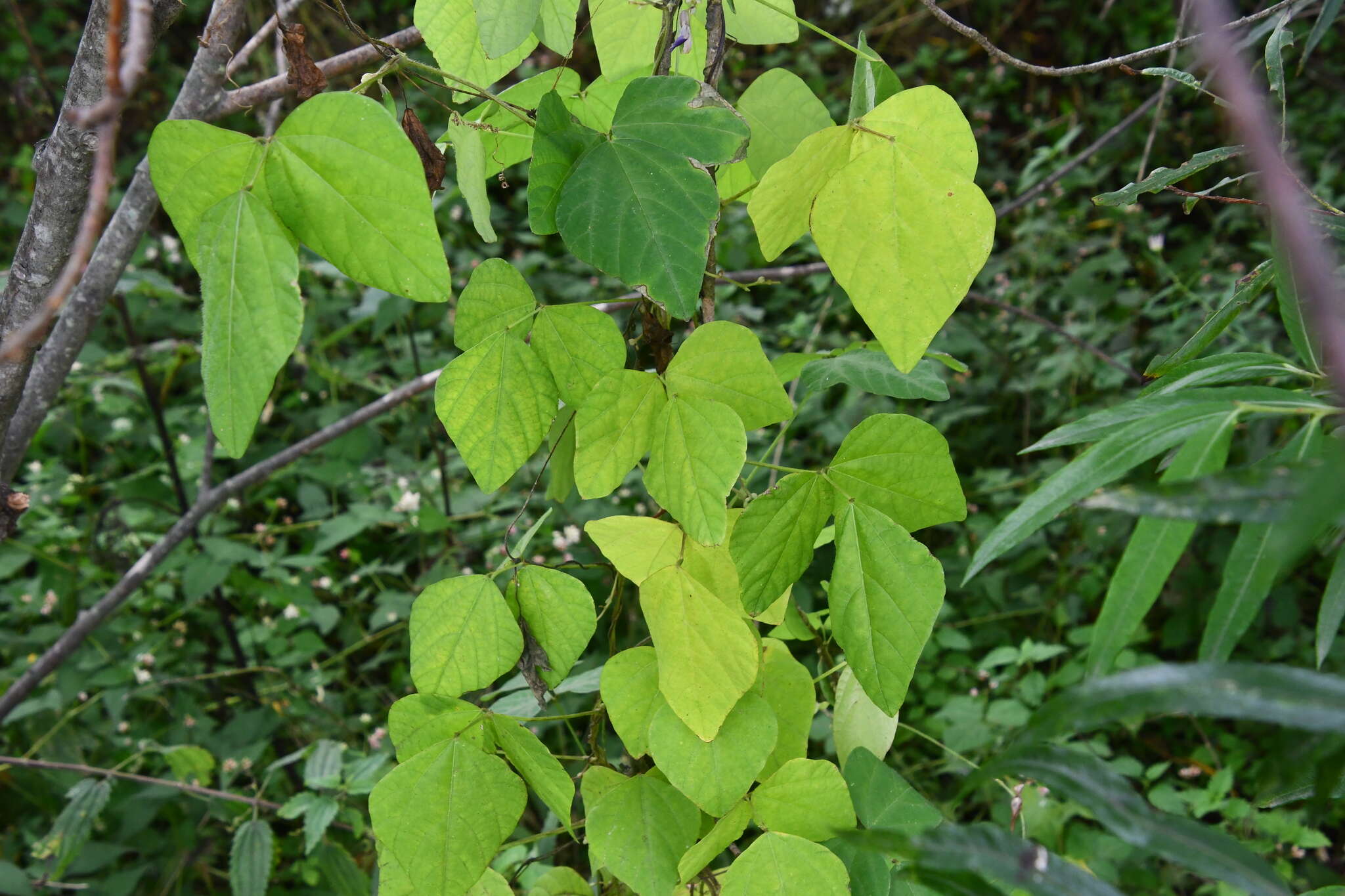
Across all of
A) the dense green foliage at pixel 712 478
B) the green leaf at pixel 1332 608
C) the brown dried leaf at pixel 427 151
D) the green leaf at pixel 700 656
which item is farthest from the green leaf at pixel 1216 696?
the brown dried leaf at pixel 427 151

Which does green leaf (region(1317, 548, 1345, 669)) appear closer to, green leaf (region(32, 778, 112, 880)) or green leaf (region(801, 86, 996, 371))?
green leaf (region(801, 86, 996, 371))

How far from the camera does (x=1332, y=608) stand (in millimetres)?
407

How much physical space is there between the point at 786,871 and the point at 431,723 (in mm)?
224

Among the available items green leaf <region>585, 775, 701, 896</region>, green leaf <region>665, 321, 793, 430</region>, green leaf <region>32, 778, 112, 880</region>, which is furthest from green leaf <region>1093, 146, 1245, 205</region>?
green leaf <region>32, 778, 112, 880</region>

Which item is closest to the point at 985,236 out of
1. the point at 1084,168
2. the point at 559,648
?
the point at 559,648

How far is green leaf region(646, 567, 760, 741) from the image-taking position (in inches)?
20.2

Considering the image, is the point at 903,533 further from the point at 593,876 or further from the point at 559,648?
the point at 593,876

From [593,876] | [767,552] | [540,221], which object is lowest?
[593,876]

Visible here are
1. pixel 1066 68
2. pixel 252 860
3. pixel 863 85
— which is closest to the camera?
pixel 863 85

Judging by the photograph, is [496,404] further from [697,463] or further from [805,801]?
[805,801]

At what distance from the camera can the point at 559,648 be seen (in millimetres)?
576

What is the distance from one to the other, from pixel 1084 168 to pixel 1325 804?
9.98 ft

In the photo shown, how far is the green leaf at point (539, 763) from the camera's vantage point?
548 millimetres

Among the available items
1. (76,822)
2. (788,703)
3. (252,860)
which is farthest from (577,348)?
(76,822)
